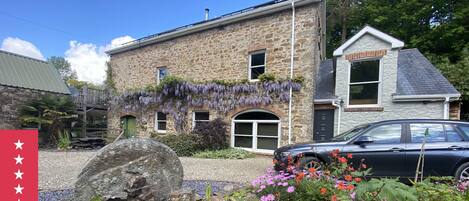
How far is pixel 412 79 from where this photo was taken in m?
9.21

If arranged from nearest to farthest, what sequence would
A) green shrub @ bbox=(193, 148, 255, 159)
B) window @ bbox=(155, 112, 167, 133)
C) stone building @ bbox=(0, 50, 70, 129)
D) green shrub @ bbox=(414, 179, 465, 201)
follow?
green shrub @ bbox=(414, 179, 465, 201) → green shrub @ bbox=(193, 148, 255, 159) → stone building @ bbox=(0, 50, 70, 129) → window @ bbox=(155, 112, 167, 133)

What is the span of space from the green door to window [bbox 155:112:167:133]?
1.73 m

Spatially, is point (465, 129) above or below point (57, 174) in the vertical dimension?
above

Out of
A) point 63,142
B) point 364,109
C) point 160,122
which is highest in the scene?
point 364,109

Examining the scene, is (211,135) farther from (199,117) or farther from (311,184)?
(311,184)

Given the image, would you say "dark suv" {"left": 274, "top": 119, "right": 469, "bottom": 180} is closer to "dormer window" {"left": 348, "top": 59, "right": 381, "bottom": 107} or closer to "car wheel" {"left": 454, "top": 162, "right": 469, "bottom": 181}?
"car wheel" {"left": 454, "top": 162, "right": 469, "bottom": 181}

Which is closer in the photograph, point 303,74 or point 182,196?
point 182,196

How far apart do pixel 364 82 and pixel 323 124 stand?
2.09 m

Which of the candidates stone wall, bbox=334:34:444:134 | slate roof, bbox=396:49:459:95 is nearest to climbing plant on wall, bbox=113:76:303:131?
stone wall, bbox=334:34:444:134

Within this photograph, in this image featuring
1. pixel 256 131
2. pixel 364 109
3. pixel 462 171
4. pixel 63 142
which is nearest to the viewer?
pixel 462 171

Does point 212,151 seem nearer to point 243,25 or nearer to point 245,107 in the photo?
point 245,107

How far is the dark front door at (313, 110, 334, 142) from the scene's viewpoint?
31.1ft

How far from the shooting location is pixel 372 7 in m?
19.2

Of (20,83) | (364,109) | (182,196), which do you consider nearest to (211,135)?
(364,109)
